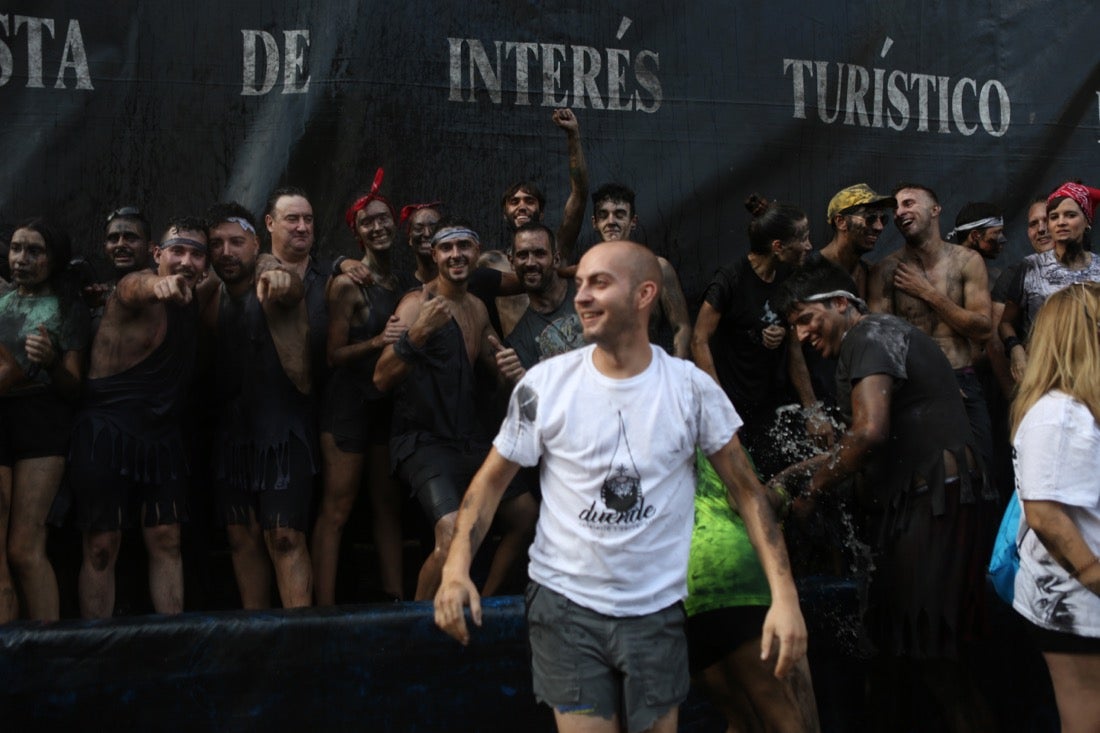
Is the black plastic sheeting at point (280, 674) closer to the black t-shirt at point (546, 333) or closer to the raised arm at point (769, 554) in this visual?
the raised arm at point (769, 554)

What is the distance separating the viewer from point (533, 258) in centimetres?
596

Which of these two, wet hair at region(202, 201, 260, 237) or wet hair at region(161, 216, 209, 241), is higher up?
wet hair at region(202, 201, 260, 237)

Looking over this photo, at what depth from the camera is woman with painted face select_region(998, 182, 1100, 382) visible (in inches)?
259

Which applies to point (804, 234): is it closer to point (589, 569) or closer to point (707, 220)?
point (707, 220)

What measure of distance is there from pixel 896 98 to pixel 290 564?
4.25 metres

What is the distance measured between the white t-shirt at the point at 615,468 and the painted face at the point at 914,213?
3.28 meters

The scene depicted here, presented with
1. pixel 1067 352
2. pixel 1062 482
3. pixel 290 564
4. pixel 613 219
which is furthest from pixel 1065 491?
pixel 290 564

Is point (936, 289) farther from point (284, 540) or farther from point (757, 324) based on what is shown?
point (284, 540)

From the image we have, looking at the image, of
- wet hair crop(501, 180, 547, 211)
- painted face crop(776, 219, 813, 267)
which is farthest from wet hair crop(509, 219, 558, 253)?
painted face crop(776, 219, 813, 267)

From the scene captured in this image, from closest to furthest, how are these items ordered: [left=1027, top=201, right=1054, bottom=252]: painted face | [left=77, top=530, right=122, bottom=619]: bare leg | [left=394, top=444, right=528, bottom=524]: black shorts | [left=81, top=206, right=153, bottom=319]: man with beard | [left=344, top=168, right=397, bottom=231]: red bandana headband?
1. [left=77, top=530, right=122, bottom=619]: bare leg
2. [left=394, top=444, right=528, bottom=524]: black shorts
3. [left=81, top=206, right=153, bottom=319]: man with beard
4. [left=344, top=168, right=397, bottom=231]: red bandana headband
5. [left=1027, top=201, right=1054, bottom=252]: painted face

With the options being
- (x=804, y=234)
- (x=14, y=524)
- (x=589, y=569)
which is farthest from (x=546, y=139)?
(x=589, y=569)

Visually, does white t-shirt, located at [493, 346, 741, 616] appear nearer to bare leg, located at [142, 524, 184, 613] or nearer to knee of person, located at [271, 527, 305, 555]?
knee of person, located at [271, 527, 305, 555]

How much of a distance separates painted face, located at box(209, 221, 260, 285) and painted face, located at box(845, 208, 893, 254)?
9.81ft

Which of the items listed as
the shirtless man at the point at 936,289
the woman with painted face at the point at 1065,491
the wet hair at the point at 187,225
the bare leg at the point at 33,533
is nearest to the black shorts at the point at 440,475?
the wet hair at the point at 187,225
